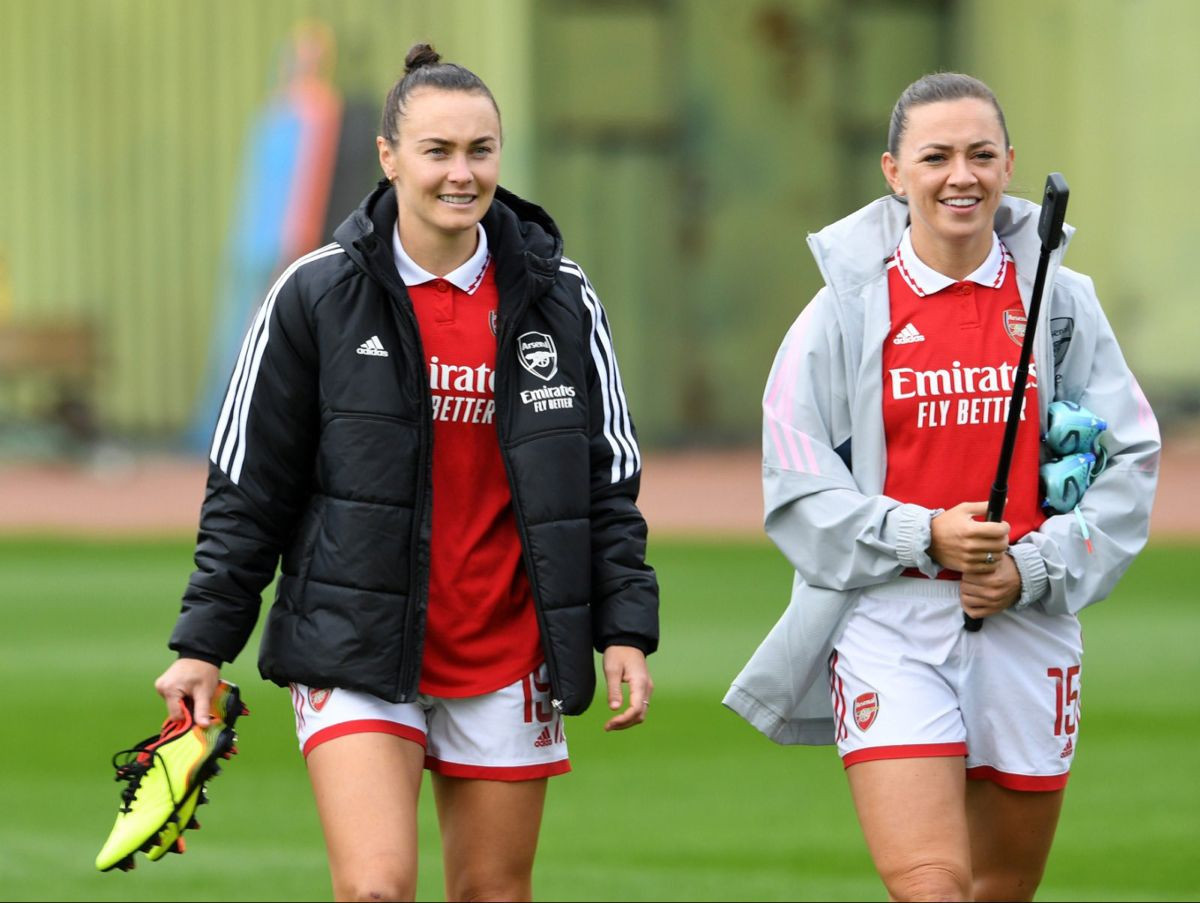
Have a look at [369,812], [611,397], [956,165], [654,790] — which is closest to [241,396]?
[611,397]

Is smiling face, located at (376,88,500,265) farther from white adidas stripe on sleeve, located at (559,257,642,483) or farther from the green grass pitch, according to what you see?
the green grass pitch

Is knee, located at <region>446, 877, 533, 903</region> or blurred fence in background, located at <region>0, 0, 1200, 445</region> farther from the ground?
blurred fence in background, located at <region>0, 0, 1200, 445</region>

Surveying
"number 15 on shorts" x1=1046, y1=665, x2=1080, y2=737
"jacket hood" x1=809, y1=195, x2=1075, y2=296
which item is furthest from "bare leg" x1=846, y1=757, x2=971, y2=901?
"jacket hood" x1=809, y1=195, x2=1075, y2=296

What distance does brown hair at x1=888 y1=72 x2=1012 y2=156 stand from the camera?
4613 mm

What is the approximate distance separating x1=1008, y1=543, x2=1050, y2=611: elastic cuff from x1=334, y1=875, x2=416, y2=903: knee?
4.53 ft

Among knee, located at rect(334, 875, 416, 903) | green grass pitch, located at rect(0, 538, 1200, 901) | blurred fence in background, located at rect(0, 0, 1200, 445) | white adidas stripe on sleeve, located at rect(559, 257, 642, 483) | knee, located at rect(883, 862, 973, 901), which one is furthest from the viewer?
blurred fence in background, located at rect(0, 0, 1200, 445)

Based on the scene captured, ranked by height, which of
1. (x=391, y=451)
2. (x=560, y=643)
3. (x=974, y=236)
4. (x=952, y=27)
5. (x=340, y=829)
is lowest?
(x=340, y=829)

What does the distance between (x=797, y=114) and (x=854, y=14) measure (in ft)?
4.32

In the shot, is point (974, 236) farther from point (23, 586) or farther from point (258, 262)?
point (258, 262)

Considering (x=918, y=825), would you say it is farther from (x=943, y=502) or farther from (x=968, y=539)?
(x=943, y=502)

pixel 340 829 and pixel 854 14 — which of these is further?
pixel 854 14

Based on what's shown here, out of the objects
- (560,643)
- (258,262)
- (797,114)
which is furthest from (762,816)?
(797,114)

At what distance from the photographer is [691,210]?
2484 centimetres

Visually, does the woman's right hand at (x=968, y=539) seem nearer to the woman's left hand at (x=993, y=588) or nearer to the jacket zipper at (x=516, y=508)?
the woman's left hand at (x=993, y=588)
